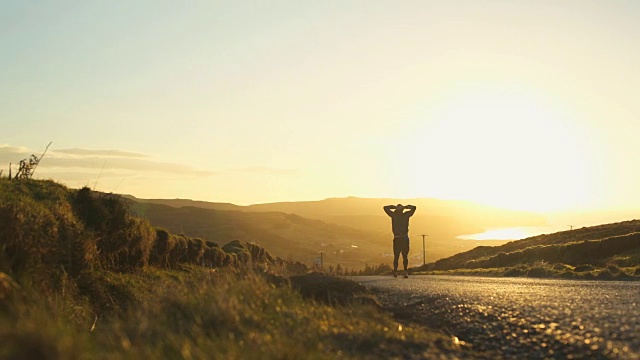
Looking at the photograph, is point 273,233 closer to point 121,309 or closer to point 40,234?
point 121,309

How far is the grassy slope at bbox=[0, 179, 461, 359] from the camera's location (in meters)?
7.57

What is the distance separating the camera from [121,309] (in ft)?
46.4

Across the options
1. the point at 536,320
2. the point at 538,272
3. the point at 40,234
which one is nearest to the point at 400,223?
the point at 538,272

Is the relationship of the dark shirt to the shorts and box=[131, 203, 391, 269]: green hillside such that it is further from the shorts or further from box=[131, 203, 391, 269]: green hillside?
box=[131, 203, 391, 269]: green hillside

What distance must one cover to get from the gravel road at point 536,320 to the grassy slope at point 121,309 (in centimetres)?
76

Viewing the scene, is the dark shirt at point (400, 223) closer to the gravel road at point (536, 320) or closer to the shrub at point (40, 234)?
the gravel road at point (536, 320)

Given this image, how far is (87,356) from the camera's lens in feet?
24.4

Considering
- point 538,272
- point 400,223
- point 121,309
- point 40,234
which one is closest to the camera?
point 40,234

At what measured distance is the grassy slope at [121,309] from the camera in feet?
24.8

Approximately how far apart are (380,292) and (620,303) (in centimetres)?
646

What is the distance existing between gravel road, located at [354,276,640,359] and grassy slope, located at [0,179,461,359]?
0.76 metres

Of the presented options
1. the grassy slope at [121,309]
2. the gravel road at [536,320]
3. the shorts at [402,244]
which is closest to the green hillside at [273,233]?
the shorts at [402,244]

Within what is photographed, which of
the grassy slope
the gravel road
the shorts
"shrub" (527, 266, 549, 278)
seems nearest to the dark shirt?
the shorts

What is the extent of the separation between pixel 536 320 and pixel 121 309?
8520 mm
